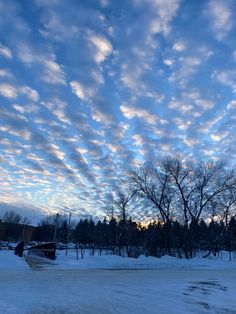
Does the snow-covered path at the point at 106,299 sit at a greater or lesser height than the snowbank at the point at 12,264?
lesser

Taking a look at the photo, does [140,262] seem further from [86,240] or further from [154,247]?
[86,240]

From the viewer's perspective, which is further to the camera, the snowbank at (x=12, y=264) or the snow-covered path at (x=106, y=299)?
the snowbank at (x=12, y=264)

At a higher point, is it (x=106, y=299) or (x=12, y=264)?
(x=12, y=264)

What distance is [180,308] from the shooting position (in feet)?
34.1

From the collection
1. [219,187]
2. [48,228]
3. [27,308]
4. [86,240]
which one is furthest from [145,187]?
[48,228]

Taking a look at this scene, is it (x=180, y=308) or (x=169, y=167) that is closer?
(x=180, y=308)

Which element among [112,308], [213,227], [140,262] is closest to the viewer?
[112,308]

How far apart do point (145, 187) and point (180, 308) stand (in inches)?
1554

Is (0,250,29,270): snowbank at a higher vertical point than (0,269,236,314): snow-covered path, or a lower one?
higher

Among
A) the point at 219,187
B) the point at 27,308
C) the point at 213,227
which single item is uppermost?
the point at 219,187

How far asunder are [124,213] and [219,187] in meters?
15.3

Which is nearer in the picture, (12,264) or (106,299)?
(106,299)

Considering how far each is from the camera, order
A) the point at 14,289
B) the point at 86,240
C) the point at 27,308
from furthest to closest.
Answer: the point at 86,240 → the point at 14,289 → the point at 27,308

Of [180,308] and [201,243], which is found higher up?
[201,243]
